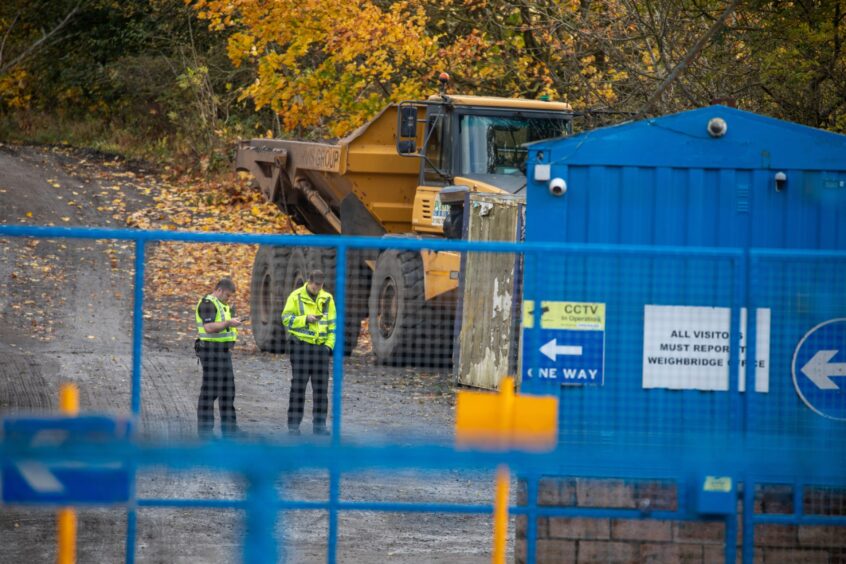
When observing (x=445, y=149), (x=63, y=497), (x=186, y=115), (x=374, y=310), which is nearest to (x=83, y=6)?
(x=186, y=115)

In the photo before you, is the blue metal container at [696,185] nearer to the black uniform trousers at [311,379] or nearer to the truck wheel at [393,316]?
the truck wheel at [393,316]

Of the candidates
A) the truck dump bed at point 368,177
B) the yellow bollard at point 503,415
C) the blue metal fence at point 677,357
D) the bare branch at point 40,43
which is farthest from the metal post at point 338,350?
the bare branch at point 40,43

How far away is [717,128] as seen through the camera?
660 cm

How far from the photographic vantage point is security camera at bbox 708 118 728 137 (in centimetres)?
660

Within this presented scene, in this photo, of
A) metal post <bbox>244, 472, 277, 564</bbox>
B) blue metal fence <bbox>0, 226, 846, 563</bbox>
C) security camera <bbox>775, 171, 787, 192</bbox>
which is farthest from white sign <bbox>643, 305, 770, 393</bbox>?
metal post <bbox>244, 472, 277, 564</bbox>

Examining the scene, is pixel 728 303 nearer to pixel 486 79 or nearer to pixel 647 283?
pixel 647 283

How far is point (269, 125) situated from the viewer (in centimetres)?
3116

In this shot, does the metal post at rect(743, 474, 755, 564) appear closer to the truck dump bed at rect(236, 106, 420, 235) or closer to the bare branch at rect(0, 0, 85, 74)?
the truck dump bed at rect(236, 106, 420, 235)

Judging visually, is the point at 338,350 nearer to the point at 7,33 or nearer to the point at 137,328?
the point at 137,328

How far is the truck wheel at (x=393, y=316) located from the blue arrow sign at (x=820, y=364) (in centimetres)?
210

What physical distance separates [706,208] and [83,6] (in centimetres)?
3064

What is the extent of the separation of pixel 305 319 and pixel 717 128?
256 centimetres

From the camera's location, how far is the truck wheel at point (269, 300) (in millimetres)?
6906

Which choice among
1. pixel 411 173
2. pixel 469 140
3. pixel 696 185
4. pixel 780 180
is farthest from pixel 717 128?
pixel 411 173
